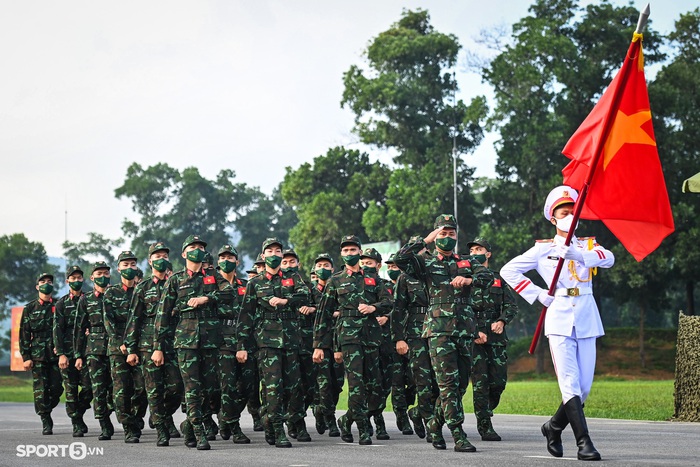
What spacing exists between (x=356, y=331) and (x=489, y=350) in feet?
6.32

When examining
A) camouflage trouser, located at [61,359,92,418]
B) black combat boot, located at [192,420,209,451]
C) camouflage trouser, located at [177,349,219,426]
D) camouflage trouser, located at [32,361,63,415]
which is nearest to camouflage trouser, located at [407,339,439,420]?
camouflage trouser, located at [177,349,219,426]

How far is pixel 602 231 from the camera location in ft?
152

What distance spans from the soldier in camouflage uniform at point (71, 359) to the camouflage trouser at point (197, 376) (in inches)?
131

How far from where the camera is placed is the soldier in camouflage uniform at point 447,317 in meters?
11.5

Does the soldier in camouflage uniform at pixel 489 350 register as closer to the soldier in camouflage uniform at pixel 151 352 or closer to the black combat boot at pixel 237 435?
the black combat boot at pixel 237 435

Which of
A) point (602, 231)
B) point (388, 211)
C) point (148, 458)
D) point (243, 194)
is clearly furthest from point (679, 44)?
point (148, 458)

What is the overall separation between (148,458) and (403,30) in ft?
145

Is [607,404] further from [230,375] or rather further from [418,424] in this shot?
[230,375]

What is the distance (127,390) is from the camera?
47.3 ft

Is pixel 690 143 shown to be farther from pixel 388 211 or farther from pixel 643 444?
pixel 643 444

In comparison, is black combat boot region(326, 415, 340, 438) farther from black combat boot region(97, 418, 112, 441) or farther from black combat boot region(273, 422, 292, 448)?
black combat boot region(97, 418, 112, 441)

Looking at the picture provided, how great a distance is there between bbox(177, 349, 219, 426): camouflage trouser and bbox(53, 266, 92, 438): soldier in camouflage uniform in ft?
10.9

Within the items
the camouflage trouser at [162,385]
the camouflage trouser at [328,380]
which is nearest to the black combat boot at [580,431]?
the camouflage trouser at [328,380]

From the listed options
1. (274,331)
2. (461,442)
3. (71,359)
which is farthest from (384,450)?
(71,359)
